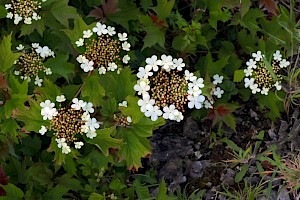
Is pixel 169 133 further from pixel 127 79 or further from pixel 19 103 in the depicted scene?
pixel 19 103

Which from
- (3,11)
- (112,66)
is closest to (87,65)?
(112,66)

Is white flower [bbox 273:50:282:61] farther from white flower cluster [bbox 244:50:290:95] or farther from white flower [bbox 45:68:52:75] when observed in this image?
white flower [bbox 45:68:52:75]

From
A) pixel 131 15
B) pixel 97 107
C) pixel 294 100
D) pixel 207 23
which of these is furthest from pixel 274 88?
pixel 97 107

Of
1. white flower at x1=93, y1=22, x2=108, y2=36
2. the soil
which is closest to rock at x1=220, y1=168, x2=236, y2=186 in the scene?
the soil

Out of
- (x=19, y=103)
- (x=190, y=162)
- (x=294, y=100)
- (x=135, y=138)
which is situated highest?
(x=19, y=103)

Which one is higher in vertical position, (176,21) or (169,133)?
(176,21)

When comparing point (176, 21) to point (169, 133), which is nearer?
point (176, 21)

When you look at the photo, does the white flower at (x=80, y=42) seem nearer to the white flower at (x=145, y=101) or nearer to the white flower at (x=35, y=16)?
the white flower at (x=35, y=16)
